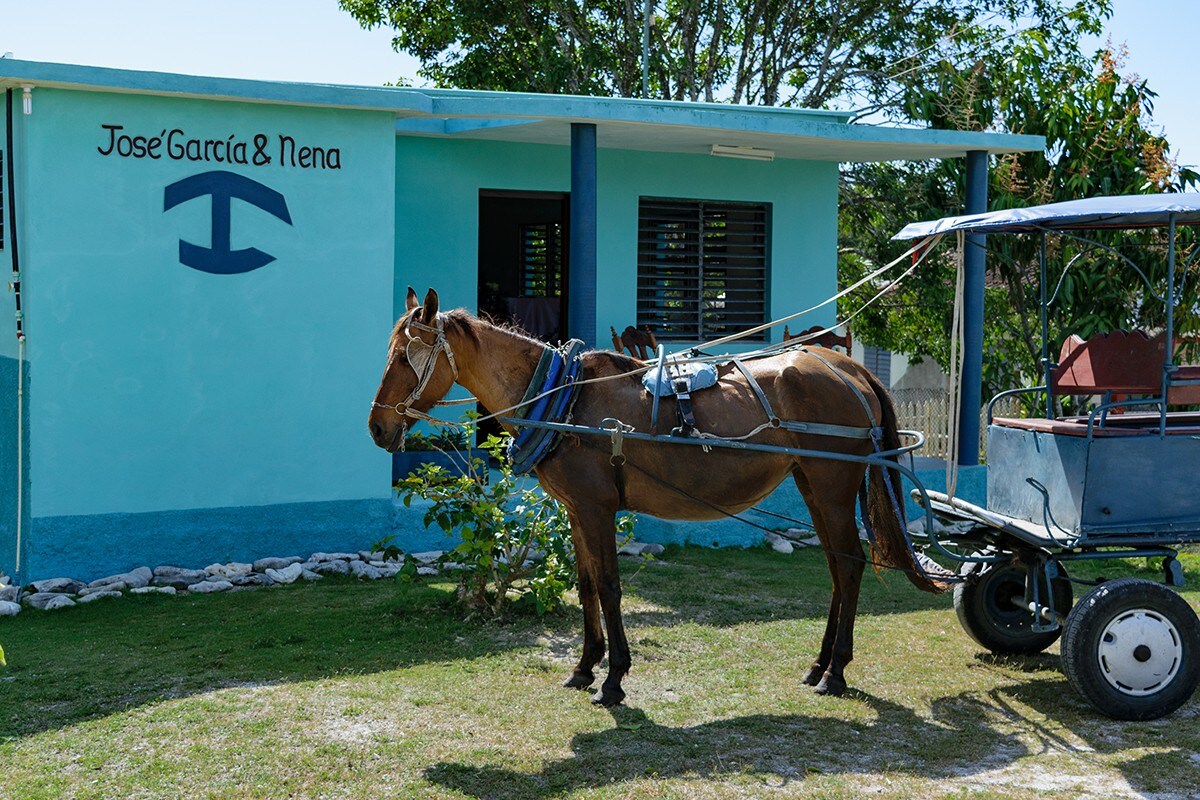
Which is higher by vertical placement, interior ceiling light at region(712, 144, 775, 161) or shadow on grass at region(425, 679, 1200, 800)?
interior ceiling light at region(712, 144, 775, 161)

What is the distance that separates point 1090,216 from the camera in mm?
6398

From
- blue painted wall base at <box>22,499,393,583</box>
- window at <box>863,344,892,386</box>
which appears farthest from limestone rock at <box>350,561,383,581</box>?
window at <box>863,344,892,386</box>

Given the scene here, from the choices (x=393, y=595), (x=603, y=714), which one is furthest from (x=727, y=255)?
(x=603, y=714)

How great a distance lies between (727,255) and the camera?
1316 centimetres

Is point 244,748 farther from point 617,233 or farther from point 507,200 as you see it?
point 507,200

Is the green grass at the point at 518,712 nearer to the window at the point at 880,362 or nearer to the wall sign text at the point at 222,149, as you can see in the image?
the wall sign text at the point at 222,149

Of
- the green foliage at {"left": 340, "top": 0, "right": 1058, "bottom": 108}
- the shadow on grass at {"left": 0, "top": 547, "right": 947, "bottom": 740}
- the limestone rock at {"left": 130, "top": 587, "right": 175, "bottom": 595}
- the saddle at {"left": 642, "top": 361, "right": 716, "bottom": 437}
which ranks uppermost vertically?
the green foliage at {"left": 340, "top": 0, "right": 1058, "bottom": 108}

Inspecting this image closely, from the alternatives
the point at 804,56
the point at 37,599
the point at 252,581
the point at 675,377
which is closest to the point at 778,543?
the point at 252,581

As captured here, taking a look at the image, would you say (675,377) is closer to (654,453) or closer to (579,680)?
(654,453)

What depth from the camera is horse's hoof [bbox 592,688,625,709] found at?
6441 millimetres

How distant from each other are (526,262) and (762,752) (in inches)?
369

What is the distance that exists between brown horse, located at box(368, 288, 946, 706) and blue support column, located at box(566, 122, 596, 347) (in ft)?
12.1

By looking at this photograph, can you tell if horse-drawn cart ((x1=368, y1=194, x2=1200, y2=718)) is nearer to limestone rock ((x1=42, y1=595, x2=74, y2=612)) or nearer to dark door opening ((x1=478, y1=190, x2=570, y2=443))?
limestone rock ((x1=42, y1=595, x2=74, y2=612))

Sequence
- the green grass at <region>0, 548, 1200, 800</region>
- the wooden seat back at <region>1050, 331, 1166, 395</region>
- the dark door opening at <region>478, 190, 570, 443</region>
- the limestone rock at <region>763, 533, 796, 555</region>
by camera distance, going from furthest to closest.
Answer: the dark door opening at <region>478, 190, 570, 443</region> < the limestone rock at <region>763, 533, 796, 555</region> < the wooden seat back at <region>1050, 331, 1166, 395</region> < the green grass at <region>0, 548, 1200, 800</region>
